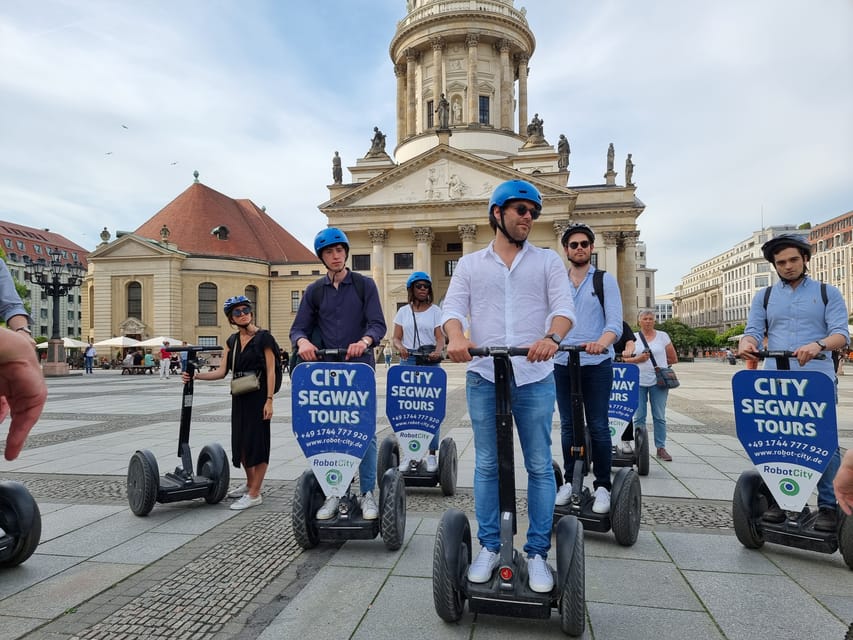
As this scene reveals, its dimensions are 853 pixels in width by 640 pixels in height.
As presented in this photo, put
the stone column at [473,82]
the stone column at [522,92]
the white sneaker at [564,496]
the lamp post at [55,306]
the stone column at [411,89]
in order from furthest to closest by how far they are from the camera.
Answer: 1. the stone column at [522,92]
2. the stone column at [411,89]
3. the stone column at [473,82]
4. the lamp post at [55,306]
5. the white sneaker at [564,496]

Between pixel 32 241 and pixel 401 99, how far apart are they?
206 feet

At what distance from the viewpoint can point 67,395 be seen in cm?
1812

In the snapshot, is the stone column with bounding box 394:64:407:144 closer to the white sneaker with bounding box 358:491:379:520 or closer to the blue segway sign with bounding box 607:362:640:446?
the blue segway sign with bounding box 607:362:640:446

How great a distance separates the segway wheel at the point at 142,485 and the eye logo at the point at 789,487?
457 centimetres

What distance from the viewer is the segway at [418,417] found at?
5465 millimetres

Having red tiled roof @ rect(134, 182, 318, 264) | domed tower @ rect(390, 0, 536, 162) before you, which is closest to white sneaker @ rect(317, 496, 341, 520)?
red tiled roof @ rect(134, 182, 318, 264)

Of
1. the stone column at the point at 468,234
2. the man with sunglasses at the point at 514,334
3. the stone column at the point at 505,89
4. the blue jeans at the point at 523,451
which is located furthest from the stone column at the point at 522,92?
the blue jeans at the point at 523,451

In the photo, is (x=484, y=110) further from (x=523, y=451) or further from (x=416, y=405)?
(x=523, y=451)

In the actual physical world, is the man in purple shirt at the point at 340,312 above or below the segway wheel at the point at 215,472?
above

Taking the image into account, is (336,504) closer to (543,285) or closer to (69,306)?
(543,285)

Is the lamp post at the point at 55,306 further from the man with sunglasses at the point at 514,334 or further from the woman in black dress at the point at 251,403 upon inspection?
the man with sunglasses at the point at 514,334

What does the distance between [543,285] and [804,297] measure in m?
2.30

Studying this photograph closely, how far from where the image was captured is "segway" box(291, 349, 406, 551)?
3811 millimetres

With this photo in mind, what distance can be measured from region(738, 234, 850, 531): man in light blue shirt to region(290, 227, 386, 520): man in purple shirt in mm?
2547
